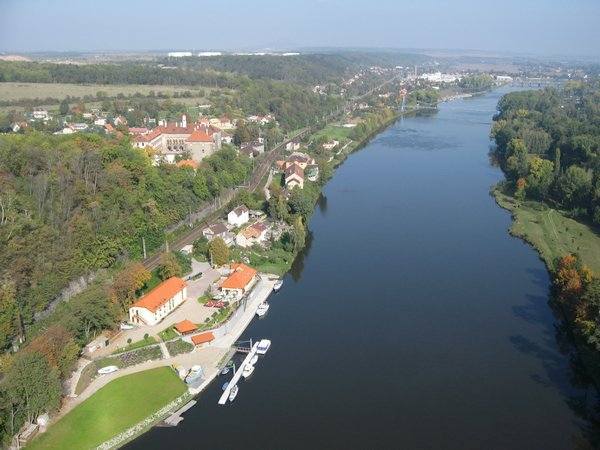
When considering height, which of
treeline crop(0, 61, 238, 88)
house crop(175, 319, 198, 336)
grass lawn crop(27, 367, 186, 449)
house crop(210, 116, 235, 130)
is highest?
treeline crop(0, 61, 238, 88)

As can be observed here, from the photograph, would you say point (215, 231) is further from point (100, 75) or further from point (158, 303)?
point (100, 75)

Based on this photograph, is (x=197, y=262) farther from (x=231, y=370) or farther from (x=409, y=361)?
(x=409, y=361)

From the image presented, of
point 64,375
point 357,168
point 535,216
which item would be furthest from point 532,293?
point 357,168

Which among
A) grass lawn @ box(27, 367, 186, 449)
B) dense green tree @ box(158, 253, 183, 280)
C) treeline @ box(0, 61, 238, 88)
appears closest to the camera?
grass lawn @ box(27, 367, 186, 449)

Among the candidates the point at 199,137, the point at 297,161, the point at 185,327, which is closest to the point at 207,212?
the point at 199,137

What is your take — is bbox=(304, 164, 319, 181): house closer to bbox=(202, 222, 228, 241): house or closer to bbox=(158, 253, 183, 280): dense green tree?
bbox=(202, 222, 228, 241): house

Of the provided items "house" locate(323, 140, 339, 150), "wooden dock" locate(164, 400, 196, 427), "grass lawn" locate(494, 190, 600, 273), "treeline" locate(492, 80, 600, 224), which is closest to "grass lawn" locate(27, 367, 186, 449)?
"wooden dock" locate(164, 400, 196, 427)
